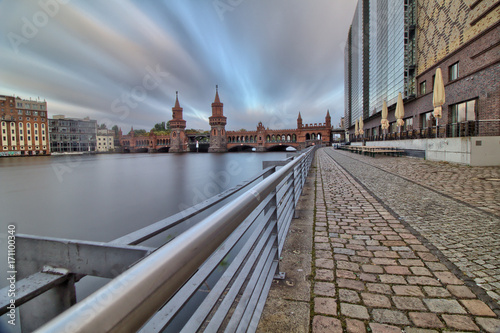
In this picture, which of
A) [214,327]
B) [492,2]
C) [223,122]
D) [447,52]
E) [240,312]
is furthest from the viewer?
[223,122]

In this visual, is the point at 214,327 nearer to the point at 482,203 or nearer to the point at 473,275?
the point at 473,275

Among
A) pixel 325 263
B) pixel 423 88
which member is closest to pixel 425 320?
pixel 325 263

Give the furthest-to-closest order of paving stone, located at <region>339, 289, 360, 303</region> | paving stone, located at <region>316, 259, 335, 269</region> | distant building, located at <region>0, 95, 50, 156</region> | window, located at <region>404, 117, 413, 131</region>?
distant building, located at <region>0, 95, 50, 156</region>
window, located at <region>404, 117, 413, 131</region>
paving stone, located at <region>316, 259, 335, 269</region>
paving stone, located at <region>339, 289, 360, 303</region>

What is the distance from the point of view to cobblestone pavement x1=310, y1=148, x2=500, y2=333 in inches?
78.7

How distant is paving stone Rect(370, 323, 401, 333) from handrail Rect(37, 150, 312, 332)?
5.56 ft

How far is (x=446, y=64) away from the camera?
1780 cm

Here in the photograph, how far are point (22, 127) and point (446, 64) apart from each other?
99344mm

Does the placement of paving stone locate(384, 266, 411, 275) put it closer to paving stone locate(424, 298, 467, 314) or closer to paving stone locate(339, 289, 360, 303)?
paving stone locate(424, 298, 467, 314)

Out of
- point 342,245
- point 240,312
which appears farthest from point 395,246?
point 240,312

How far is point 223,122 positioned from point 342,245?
9706 cm

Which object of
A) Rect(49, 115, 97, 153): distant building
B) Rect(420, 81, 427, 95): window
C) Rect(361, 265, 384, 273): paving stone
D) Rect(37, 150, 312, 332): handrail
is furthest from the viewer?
Rect(49, 115, 97, 153): distant building

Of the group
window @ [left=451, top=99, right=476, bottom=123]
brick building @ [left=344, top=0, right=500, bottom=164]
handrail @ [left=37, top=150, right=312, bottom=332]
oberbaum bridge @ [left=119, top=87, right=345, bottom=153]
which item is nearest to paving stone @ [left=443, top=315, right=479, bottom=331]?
handrail @ [left=37, top=150, right=312, bottom=332]

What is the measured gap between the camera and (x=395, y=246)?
333 cm

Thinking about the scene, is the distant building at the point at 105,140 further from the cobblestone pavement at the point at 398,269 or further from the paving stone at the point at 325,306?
the paving stone at the point at 325,306
